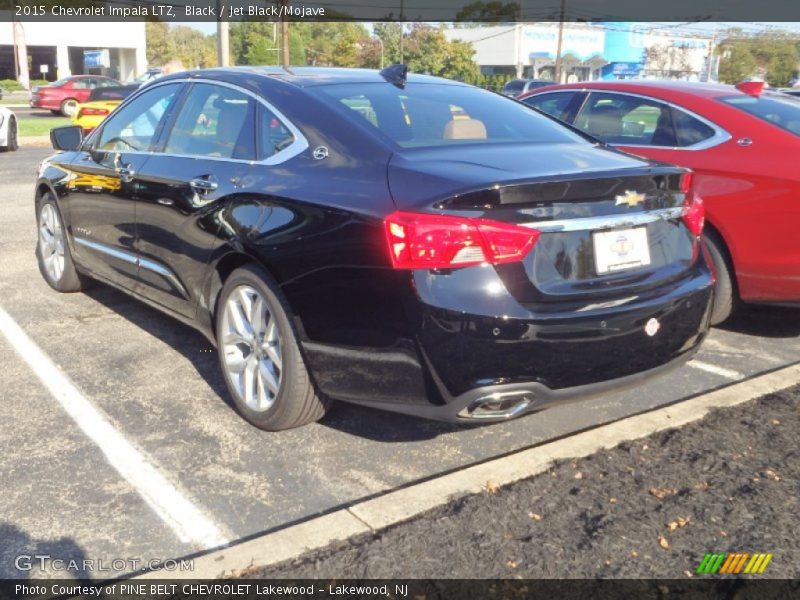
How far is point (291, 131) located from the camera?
12.6 feet

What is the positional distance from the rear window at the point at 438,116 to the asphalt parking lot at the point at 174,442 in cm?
136

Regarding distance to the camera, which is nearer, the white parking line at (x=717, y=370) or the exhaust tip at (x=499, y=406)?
the exhaust tip at (x=499, y=406)

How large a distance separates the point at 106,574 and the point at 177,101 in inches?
111

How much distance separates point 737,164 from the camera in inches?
201

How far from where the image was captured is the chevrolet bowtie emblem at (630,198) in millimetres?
3359

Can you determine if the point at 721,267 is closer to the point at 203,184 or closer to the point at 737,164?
the point at 737,164

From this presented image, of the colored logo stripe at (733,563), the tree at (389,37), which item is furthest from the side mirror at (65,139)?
the tree at (389,37)

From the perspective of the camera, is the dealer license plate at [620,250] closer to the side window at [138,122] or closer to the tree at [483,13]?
the side window at [138,122]

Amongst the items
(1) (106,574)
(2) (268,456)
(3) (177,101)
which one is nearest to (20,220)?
(3) (177,101)

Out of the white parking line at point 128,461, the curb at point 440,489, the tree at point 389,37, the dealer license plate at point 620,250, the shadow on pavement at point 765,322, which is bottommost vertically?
the shadow on pavement at point 765,322

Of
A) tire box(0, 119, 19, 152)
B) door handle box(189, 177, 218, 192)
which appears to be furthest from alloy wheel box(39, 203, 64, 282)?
tire box(0, 119, 19, 152)

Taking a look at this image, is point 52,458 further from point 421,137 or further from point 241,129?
point 421,137

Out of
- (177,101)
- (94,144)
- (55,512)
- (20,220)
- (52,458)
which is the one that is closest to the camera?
(55,512)

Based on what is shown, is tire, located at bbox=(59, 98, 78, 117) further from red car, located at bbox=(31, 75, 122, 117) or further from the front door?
the front door
